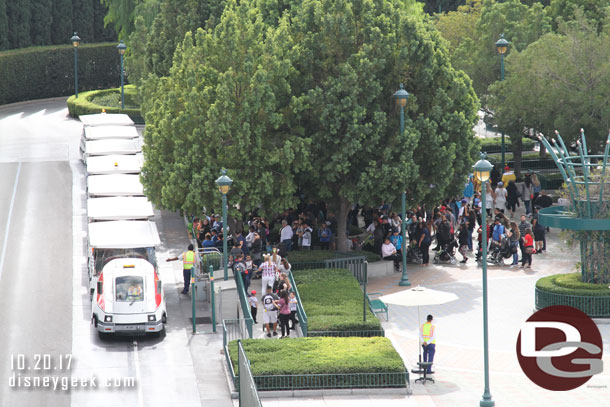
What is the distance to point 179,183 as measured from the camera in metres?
34.7

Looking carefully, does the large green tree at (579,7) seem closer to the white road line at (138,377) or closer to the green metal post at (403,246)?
the green metal post at (403,246)

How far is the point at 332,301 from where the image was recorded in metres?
31.3

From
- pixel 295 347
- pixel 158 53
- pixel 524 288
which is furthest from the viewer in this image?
pixel 158 53

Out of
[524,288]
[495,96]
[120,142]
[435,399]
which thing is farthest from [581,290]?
[120,142]

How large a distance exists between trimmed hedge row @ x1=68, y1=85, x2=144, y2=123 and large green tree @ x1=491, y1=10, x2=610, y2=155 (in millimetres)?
23031

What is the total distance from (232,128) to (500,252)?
9809 millimetres

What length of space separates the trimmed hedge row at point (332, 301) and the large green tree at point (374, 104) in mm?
3455

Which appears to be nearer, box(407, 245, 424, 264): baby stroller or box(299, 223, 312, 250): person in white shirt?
box(299, 223, 312, 250): person in white shirt

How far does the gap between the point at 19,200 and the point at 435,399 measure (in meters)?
24.5

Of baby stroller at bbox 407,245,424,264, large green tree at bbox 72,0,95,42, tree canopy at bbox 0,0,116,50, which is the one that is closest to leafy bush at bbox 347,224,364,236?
baby stroller at bbox 407,245,424,264

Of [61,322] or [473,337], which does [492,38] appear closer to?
[473,337]

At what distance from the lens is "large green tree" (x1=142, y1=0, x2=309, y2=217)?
34875mm

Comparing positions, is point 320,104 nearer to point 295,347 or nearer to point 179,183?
point 179,183

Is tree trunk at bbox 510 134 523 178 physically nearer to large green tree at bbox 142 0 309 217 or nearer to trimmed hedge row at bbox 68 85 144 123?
large green tree at bbox 142 0 309 217
